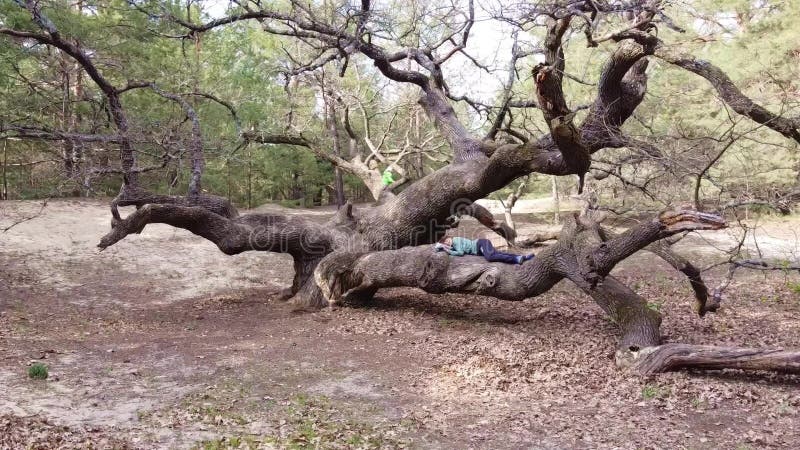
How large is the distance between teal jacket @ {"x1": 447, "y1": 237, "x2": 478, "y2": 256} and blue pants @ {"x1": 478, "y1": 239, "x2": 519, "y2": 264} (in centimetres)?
9

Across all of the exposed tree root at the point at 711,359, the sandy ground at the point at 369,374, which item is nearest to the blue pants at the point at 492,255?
the sandy ground at the point at 369,374

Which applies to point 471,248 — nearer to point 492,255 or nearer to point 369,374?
point 492,255

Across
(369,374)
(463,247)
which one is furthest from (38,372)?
(463,247)

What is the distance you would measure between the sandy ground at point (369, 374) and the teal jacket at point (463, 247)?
3.40 feet

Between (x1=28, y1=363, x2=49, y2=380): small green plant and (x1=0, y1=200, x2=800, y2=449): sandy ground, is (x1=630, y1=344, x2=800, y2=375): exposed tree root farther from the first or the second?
(x1=28, y1=363, x2=49, y2=380): small green plant

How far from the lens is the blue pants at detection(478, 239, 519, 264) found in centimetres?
807

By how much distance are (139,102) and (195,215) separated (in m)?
9.00

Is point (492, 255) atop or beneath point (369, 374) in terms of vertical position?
atop

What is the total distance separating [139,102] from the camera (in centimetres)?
1633

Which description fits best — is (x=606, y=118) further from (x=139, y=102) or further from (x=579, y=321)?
(x=139, y=102)

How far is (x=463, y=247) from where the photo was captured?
8562 mm

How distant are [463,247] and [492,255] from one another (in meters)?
0.53

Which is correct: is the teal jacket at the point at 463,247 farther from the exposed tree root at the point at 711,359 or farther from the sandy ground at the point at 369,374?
the exposed tree root at the point at 711,359

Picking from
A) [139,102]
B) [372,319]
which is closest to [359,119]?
[139,102]
